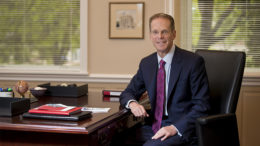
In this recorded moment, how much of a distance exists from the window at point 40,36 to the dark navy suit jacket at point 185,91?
214cm

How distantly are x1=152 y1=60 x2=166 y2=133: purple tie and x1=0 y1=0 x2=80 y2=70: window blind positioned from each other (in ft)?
7.52

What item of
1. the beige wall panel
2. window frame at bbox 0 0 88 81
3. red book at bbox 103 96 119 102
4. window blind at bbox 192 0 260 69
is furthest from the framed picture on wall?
red book at bbox 103 96 119 102

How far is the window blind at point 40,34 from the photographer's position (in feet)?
15.6

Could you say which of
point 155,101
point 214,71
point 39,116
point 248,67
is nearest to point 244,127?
point 248,67

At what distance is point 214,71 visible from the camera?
2824mm

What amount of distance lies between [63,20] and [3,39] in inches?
34.9

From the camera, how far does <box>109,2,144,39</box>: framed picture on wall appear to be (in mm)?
4461

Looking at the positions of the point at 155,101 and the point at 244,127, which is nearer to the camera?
the point at 155,101

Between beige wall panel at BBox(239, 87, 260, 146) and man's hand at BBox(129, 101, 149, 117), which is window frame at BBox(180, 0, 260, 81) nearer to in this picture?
beige wall panel at BBox(239, 87, 260, 146)

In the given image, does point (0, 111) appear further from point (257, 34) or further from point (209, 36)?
point (257, 34)

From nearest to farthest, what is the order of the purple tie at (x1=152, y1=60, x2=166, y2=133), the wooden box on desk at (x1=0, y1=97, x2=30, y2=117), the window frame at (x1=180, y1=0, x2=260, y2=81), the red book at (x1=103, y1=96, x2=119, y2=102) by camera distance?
1. the wooden box on desk at (x1=0, y1=97, x2=30, y2=117)
2. the purple tie at (x1=152, y1=60, x2=166, y2=133)
3. the red book at (x1=103, y1=96, x2=119, y2=102)
4. the window frame at (x1=180, y1=0, x2=260, y2=81)

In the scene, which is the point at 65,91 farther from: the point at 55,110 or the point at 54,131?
the point at 54,131

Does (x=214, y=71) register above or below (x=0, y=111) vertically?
above

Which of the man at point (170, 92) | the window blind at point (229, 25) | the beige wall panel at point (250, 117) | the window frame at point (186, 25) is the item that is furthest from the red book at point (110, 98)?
the beige wall panel at point (250, 117)
